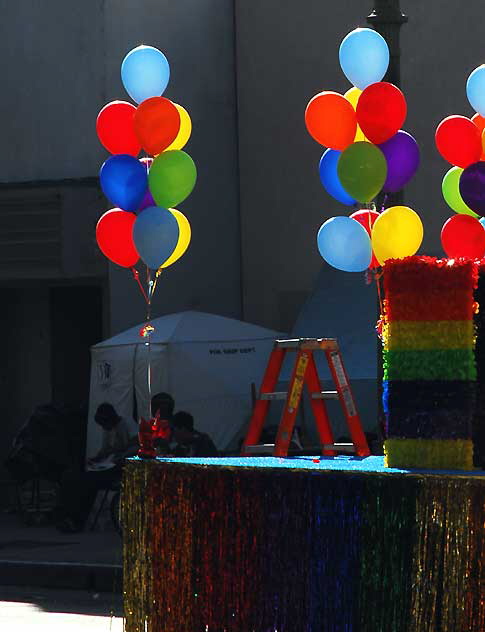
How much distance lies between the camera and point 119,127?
27.6ft

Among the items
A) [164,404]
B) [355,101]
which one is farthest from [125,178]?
[164,404]

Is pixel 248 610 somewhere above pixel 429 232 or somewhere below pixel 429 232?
below

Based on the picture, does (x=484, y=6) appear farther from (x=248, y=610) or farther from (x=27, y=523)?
(x=248, y=610)

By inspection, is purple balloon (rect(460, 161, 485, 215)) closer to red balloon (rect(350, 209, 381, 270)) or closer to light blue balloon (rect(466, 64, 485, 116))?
light blue balloon (rect(466, 64, 485, 116))

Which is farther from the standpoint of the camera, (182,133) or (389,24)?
(389,24)

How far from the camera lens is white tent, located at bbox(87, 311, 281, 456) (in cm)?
1602

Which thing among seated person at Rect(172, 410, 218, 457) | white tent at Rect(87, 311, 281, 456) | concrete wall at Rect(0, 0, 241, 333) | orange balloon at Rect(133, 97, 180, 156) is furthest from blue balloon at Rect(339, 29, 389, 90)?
concrete wall at Rect(0, 0, 241, 333)

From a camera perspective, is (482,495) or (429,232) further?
(429,232)

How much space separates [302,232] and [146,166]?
1037 cm

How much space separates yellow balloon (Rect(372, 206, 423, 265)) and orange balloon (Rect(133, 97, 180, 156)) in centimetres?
120

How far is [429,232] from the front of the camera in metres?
17.8

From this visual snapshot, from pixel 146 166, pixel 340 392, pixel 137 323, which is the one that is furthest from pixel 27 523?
pixel 146 166

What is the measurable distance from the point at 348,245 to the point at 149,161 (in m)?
1.20

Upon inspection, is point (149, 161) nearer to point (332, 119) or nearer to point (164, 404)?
Answer: point (332, 119)
